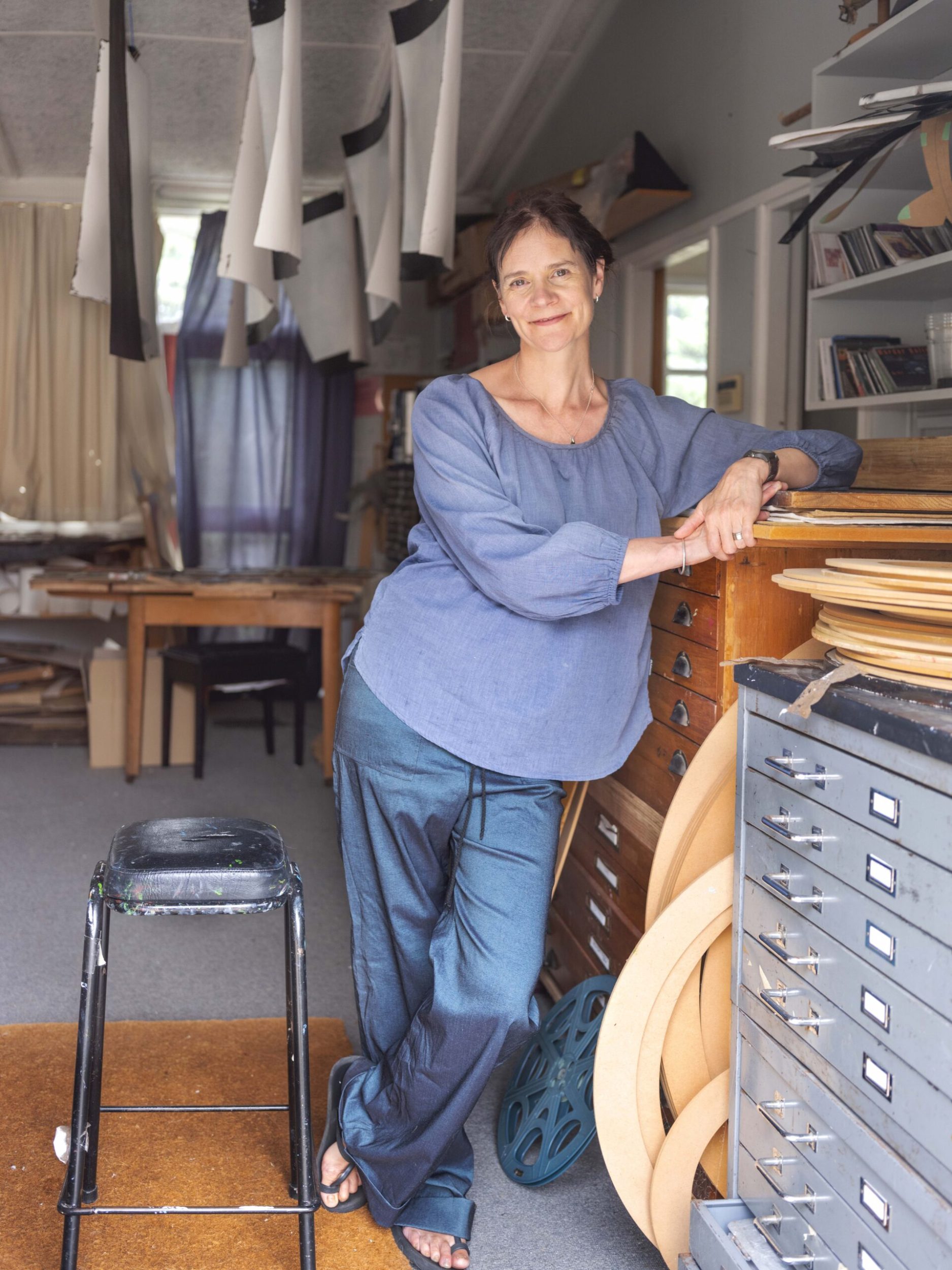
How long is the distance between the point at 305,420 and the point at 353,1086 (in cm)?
582

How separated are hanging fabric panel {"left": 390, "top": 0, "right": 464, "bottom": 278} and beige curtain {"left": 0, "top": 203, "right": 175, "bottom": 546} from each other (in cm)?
292

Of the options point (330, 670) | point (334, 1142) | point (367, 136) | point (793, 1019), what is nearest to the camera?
point (793, 1019)

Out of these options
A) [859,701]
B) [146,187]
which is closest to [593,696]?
[859,701]

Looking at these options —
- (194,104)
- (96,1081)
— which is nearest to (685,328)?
(194,104)

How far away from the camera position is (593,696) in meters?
1.78

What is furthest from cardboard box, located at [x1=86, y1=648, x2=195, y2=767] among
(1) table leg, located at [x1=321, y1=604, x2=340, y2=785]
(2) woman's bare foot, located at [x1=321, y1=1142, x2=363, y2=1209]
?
(2) woman's bare foot, located at [x1=321, y1=1142, x2=363, y2=1209]

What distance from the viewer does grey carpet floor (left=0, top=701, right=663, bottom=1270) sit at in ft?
6.50

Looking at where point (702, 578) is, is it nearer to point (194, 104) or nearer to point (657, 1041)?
point (657, 1041)

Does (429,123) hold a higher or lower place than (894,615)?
higher

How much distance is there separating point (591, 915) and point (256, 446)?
538cm

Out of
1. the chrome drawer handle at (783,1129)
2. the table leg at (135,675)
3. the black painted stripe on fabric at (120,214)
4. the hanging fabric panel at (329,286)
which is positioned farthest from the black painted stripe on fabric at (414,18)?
the chrome drawer handle at (783,1129)

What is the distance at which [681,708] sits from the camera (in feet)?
6.82

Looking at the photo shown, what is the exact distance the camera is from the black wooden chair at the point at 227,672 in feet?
16.5

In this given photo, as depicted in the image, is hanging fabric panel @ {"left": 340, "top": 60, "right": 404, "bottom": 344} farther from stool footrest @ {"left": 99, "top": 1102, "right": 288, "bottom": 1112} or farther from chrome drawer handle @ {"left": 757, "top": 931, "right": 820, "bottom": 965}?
chrome drawer handle @ {"left": 757, "top": 931, "right": 820, "bottom": 965}
